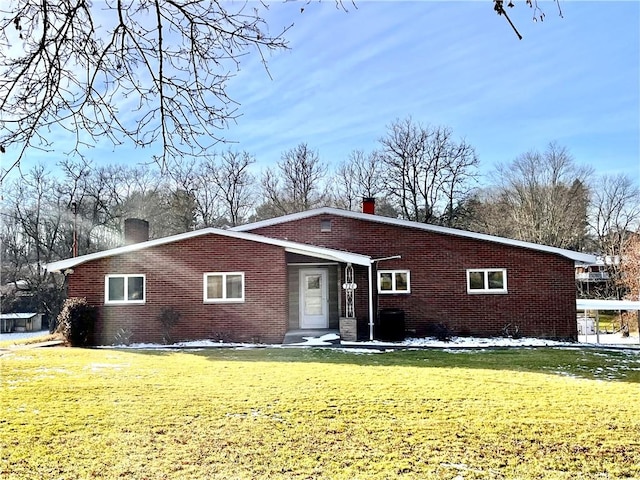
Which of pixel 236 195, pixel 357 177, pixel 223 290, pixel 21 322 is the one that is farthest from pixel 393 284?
pixel 21 322

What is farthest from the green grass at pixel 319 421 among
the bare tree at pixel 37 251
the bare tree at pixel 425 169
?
the bare tree at pixel 425 169

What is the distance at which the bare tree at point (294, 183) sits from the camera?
3444 centimetres

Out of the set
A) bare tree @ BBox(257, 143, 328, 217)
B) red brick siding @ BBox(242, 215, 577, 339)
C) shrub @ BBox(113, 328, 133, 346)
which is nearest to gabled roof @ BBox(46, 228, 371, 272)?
red brick siding @ BBox(242, 215, 577, 339)

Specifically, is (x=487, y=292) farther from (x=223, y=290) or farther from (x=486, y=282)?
(x=223, y=290)

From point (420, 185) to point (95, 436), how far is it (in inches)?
1263

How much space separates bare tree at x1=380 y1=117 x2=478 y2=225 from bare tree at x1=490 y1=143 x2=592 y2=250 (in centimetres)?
441

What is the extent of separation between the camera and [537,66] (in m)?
5.84

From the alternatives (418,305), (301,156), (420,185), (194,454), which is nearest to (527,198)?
(420,185)

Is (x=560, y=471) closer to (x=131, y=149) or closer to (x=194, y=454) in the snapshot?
(x=194, y=454)

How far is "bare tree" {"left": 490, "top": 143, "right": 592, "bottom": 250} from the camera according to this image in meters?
35.3

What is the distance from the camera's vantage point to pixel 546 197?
36406 millimetres

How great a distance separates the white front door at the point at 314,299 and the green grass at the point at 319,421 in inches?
268

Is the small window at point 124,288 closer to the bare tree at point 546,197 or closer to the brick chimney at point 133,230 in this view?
the brick chimney at point 133,230

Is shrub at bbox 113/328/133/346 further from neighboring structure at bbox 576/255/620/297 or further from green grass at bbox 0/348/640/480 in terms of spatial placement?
neighboring structure at bbox 576/255/620/297
